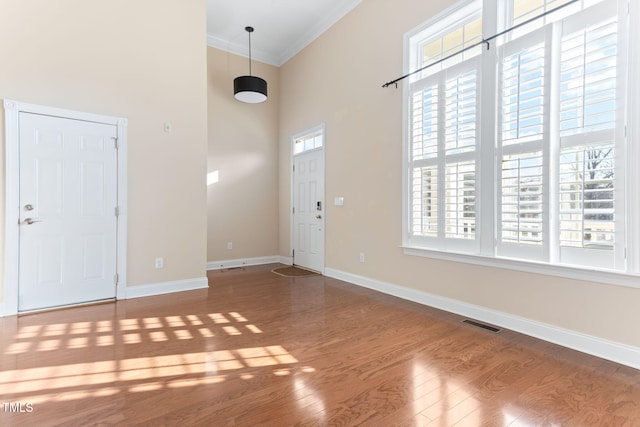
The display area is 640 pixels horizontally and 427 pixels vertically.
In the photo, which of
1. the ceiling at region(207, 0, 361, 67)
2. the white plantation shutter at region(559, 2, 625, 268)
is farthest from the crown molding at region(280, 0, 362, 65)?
the white plantation shutter at region(559, 2, 625, 268)

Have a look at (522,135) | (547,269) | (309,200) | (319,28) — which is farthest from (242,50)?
(547,269)

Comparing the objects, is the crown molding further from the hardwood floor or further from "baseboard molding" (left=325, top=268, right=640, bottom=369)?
the hardwood floor

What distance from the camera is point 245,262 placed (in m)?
6.02

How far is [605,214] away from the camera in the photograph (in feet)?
7.65

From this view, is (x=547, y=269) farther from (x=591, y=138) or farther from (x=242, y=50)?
(x=242, y=50)

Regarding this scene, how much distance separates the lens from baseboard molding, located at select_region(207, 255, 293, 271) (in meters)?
5.69

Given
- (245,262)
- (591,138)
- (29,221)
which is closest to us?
(591,138)

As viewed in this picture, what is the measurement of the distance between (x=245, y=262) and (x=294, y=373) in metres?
4.11

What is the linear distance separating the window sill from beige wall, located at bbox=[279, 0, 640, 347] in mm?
Result: 47

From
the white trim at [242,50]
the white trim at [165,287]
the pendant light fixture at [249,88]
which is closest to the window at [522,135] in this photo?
the pendant light fixture at [249,88]

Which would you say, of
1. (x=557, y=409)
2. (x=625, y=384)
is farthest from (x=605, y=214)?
(x=557, y=409)

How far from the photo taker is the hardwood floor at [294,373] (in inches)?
66.6

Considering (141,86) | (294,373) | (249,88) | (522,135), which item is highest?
(249,88)

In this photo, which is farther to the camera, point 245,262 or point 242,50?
point 245,262
